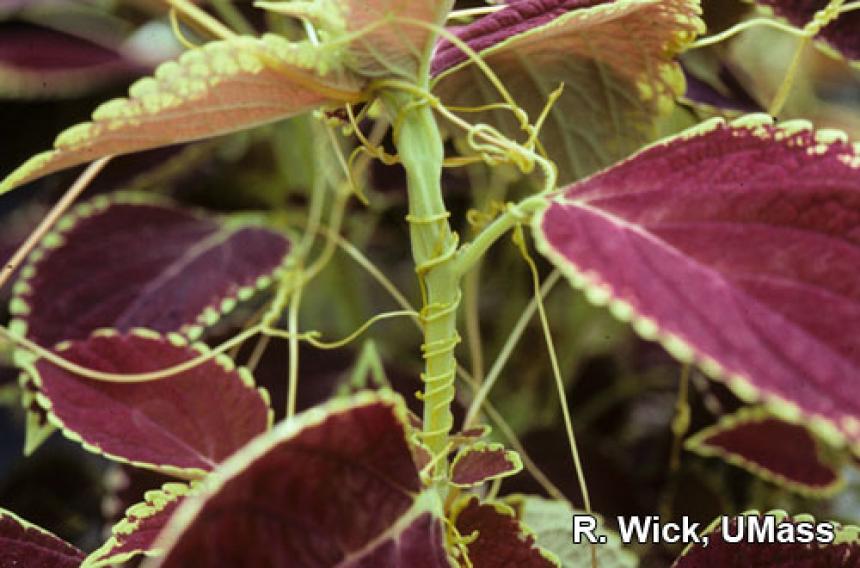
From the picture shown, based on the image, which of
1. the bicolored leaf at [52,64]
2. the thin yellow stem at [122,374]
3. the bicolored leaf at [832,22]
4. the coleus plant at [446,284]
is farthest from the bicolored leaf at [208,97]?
the bicolored leaf at [52,64]

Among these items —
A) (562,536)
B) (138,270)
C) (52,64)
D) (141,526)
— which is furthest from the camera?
(52,64)

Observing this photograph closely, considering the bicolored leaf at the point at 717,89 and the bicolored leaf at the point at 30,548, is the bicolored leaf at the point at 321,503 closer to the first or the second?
the bicolored leaf at the point at 30,548

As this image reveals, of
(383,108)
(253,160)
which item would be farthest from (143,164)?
(383,108)

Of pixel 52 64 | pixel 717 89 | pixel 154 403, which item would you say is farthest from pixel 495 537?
pixel 52 64

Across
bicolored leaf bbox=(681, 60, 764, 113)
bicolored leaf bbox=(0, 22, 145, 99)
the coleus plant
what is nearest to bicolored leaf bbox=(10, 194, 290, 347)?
the coleus plant

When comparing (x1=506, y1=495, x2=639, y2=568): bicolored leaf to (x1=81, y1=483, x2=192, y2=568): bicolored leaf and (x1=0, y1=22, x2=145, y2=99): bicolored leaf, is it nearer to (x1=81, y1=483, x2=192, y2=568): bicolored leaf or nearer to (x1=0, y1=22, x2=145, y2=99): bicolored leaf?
(x1=81, y1=483, x2=192, y2=568): bicolored leaf

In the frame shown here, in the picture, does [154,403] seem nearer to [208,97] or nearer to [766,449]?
[208,97]
